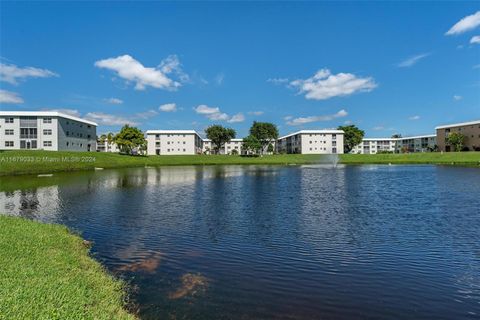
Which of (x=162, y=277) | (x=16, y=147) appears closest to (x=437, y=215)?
(x=162, y=277)

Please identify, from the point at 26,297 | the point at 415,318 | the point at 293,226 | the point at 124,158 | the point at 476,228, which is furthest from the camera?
the point at 124,158

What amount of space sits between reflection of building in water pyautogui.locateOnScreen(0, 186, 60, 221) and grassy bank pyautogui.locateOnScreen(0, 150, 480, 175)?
95.9ft

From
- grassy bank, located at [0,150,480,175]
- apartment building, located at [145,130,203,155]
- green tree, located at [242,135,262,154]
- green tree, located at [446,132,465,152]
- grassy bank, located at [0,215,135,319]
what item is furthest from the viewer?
apartment building, located at [145,130,203,155]

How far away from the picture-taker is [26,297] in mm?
8180

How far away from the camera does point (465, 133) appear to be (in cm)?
13362

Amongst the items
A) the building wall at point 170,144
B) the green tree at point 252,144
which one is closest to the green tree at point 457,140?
the green tree at point 252,144

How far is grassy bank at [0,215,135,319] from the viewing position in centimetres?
776

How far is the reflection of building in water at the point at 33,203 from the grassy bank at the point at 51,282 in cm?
1102

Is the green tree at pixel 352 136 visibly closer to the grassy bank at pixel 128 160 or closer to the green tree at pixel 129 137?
the grassy bank at pixel 128 160

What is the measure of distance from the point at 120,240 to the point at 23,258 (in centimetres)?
639

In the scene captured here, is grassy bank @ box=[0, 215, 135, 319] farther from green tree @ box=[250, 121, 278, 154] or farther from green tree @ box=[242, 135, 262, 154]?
green tree @ box=[250, 121, 278, 154]

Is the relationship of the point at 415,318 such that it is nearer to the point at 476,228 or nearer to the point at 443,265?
the point at 443,265

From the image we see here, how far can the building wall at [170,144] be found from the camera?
154m

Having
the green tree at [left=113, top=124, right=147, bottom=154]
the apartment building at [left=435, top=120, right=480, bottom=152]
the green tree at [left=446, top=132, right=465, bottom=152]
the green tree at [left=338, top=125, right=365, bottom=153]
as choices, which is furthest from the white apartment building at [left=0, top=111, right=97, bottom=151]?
the apartment building at [left=435, top=120, right=480, bottom=152]
